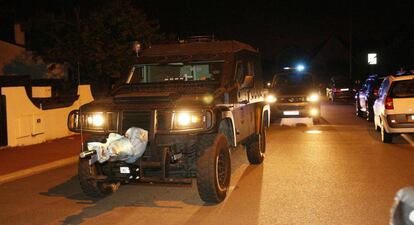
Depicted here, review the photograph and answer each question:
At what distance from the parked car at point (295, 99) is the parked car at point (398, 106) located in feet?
19.3

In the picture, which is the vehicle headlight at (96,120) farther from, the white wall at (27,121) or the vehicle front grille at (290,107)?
the vehicle front grille at (290,107)

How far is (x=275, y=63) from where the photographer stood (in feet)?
256

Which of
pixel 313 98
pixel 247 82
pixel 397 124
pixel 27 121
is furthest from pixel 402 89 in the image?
pixel 27 121

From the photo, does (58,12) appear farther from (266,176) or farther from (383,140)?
(266,176)

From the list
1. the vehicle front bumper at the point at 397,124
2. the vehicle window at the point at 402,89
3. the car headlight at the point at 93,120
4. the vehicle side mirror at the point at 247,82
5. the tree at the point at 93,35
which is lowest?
the vehicle front bumper at the point at 397,124

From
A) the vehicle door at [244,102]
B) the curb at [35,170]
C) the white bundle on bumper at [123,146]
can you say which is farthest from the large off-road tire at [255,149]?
the curb at [35,170]

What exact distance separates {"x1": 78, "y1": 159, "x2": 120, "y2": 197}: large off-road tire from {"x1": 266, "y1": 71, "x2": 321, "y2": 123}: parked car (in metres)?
12.1

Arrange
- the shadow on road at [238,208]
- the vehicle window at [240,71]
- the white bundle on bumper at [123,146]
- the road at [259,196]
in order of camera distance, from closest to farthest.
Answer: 1. the shadow on road at [238,208]
2. the road at [259,196]
3. the white bundle on bumper at [123,146]
4. the vehicle window at [240,71]

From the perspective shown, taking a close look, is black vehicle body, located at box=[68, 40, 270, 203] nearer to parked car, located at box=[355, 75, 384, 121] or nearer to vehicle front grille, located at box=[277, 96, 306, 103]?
parked car, located at box=[355, 75, 384, 121]

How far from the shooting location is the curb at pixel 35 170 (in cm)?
987

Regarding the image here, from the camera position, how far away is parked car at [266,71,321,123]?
63.5ft

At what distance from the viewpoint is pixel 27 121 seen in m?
14.1

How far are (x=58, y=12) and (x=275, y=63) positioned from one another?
2161 inches

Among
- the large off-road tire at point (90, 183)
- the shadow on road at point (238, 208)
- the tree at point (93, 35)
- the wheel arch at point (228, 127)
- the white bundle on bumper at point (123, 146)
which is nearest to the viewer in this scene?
the shadow on road at point (238, 208)
